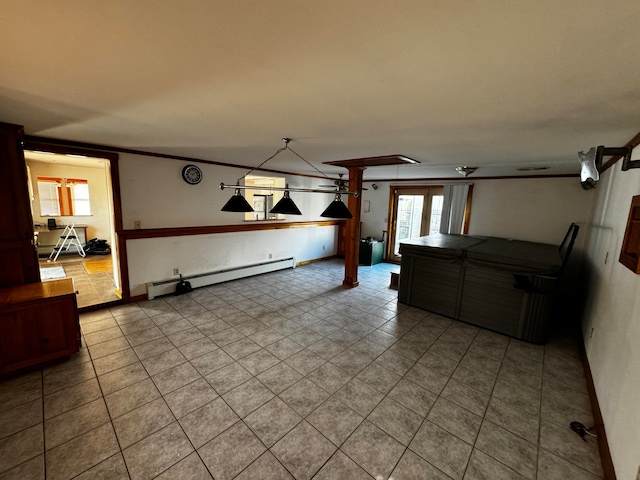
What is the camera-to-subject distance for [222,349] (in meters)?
2.92

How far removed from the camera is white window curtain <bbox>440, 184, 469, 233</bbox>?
5.76 m

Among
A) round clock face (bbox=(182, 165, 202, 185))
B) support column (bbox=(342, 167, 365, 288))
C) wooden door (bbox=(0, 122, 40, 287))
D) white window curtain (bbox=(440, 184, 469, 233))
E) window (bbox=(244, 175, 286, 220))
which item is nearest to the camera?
wooden door (bbox=(0, 122, 40, 287))

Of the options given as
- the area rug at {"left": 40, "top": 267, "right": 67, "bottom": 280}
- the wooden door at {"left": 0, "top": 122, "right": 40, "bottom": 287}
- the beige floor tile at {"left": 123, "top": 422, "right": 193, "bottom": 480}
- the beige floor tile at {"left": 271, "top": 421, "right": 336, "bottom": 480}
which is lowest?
the beige floor tile at {"left": 123, "top": 422, "right": 193, "bottom": 480}

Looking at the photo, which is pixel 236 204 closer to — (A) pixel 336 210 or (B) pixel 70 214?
(A) pixel 336 210

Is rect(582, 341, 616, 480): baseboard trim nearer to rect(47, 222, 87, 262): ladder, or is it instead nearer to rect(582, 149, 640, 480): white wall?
rect(582, 149, 640, 480): white wall

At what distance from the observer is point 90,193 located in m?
7.15

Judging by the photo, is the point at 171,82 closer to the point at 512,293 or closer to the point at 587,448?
the point at 587,448

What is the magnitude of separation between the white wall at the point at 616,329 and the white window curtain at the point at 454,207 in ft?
7.77

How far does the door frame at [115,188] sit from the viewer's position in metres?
3.22

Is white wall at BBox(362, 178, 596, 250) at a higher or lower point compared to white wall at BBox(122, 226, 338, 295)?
higher

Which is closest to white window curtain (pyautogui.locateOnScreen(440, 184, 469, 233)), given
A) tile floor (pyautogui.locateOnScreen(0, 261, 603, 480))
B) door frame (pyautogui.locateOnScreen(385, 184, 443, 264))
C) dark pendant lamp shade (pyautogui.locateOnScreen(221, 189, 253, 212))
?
door frame (pyautogui.locateOnScreen(385, 184, 443, 264))

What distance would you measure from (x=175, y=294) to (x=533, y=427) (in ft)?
15.5

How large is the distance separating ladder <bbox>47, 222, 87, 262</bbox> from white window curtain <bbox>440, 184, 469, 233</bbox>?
352 inches

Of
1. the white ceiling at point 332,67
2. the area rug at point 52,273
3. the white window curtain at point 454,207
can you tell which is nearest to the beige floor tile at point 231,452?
the white ceiling at point 332,67
